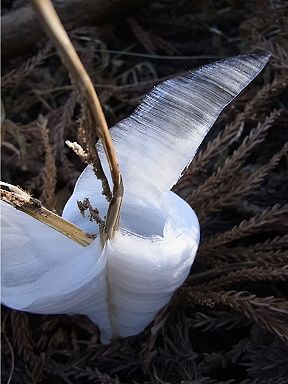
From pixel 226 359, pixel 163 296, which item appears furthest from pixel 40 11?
pixel 226 359

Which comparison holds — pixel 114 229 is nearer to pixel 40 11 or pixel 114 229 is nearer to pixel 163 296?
pixel 163 296

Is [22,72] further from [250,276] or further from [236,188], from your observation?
[250,276]

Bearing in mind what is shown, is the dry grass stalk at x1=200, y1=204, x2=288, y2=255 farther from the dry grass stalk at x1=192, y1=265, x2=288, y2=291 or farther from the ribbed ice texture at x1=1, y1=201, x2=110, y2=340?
the ribbed ice texture at x1=1, y1=201, x2=110, y2=340

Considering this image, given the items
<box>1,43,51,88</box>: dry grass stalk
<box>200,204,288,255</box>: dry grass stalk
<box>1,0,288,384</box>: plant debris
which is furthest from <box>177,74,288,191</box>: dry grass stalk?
→ <box>1,43,51,88</box>: dry grass stalk

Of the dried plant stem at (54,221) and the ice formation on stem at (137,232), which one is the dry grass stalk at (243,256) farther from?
the dried plant stem at (54,221)

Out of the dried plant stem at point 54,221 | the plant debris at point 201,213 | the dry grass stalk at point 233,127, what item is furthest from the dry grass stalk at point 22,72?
the dried plant stem at point 54,221

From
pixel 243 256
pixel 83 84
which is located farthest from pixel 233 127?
pixel 83 84
